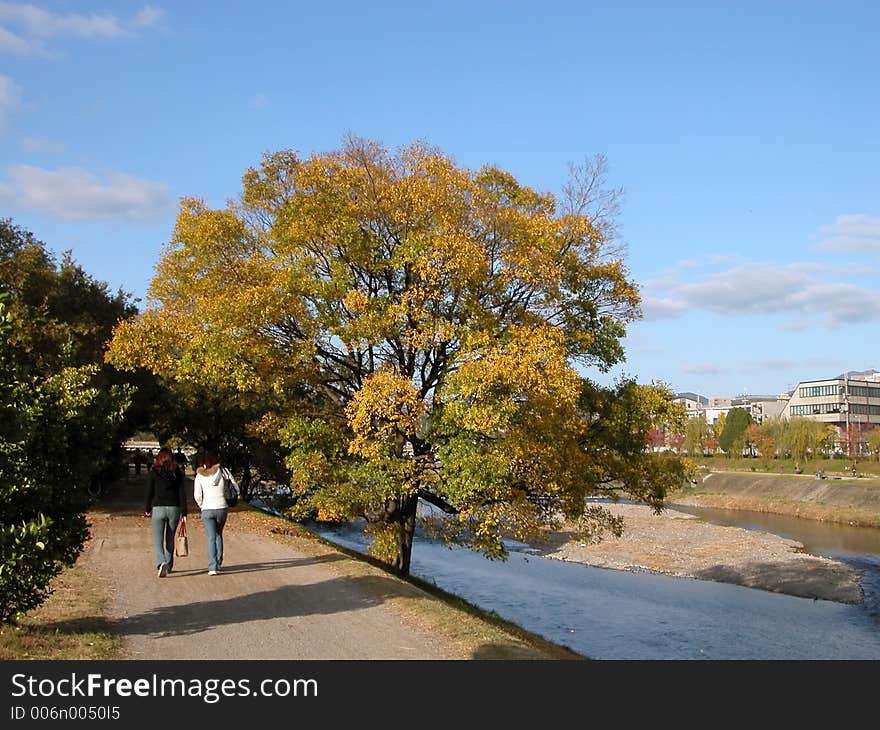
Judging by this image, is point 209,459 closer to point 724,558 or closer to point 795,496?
point 724,558

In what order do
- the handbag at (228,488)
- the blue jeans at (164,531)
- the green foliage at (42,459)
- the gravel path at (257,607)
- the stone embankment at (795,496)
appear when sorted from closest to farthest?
the green foliage at (42,459)
the gravel path at (257,607)
the blue jeans at (164,531)
the handbag at (228,488)
the stone embankment at (795,496)

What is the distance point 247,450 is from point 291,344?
823 inches

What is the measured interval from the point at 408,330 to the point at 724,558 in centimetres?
2698

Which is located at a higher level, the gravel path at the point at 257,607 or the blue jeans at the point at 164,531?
the blue jeans at the point at 164,531

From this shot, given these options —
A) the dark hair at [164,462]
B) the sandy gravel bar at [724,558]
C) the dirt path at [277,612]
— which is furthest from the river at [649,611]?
the dark hair at [164,462]

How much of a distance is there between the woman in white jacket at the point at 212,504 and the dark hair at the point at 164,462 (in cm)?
54

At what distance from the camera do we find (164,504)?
1258cm

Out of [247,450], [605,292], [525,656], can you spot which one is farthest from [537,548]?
[525,656]

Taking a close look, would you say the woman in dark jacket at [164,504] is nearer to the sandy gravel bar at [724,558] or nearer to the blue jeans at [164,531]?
the blue jeans at [164,531]

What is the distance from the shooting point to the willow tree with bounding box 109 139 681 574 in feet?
51.8

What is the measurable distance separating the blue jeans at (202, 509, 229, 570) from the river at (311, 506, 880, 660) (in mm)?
8772

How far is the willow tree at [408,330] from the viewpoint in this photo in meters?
15.8
